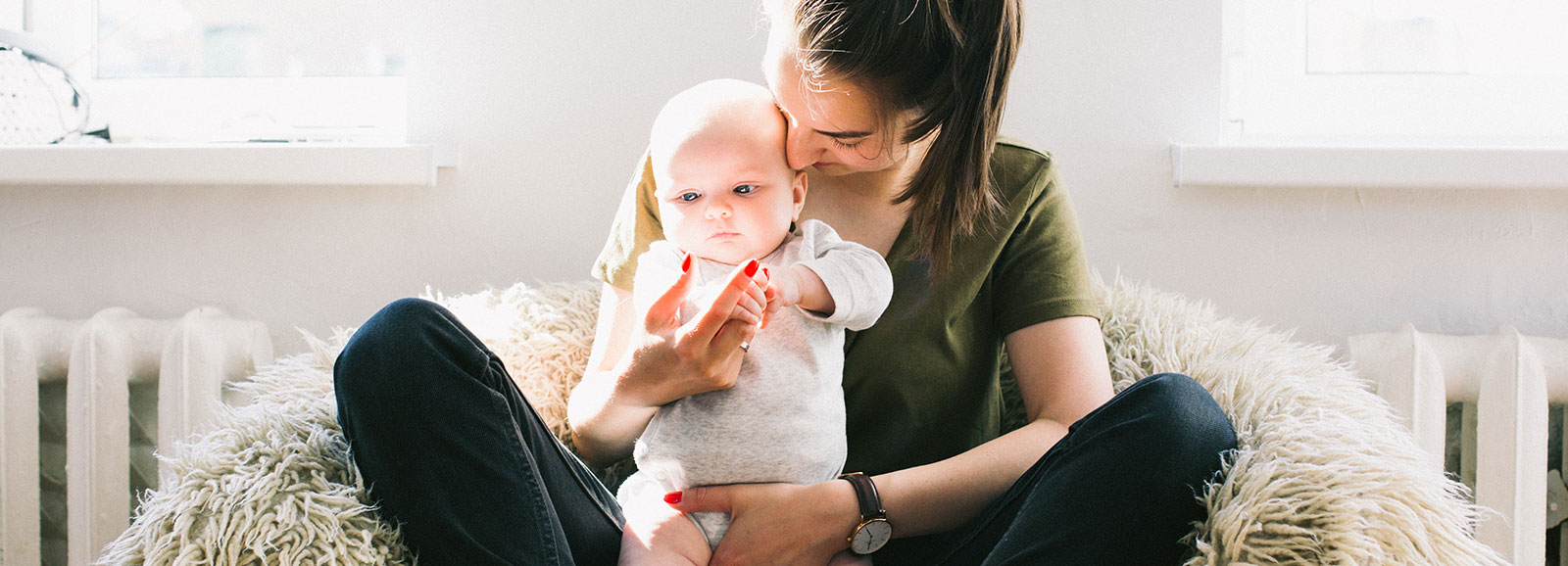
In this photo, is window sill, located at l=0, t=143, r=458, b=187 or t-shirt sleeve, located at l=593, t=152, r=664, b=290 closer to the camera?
t-shirt sleeve, located at l=593, t=152, r=664, b=290

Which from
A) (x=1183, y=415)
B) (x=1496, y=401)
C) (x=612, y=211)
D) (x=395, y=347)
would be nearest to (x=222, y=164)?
(x=612, y=211)

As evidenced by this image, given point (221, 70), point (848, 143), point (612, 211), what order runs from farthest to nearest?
point (221, 70) → point (612, 211) → point (848, 143)

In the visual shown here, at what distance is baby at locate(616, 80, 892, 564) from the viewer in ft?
2.77

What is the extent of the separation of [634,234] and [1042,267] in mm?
435

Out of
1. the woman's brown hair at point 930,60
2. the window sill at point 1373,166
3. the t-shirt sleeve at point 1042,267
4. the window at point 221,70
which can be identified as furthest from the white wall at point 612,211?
the woman's brown hair at point 930,60

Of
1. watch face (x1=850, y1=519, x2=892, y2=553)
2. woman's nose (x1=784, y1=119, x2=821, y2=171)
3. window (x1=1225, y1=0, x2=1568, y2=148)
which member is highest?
window (x1=1225, y1=0, x2=1568, y2=148)

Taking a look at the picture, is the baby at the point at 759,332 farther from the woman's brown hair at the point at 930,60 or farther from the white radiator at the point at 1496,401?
the white radiator at the point at 1496,401

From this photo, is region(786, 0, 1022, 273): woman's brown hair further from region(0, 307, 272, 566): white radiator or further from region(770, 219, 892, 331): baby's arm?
region(0, 307, 272, 566): white radiator

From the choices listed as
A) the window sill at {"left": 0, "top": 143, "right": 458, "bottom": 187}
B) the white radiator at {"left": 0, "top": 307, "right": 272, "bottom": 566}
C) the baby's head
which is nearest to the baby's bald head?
the baby's head

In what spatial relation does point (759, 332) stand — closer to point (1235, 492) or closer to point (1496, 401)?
point (1235, 492)

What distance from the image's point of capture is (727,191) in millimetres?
855

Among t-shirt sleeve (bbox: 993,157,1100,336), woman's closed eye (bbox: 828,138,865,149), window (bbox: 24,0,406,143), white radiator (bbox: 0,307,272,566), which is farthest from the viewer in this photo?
window (bbox: 24,0,406,143)

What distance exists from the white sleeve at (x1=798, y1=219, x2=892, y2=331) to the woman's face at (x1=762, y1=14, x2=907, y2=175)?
79mm

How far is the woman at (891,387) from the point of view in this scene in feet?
2.54
